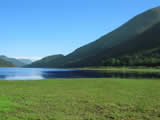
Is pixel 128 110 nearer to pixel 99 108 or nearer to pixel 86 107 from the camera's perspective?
pixel 99 108

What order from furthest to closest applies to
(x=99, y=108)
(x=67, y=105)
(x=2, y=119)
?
(x=67, y=105)
(x=99, y=108)
(x=2, y=119)

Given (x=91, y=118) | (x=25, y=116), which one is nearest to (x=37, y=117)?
(x=25, y=116)

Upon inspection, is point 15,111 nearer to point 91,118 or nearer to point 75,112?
point 75,112

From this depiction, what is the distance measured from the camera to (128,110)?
15750 mm

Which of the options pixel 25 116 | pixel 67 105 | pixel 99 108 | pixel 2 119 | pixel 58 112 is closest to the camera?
pixel 2 119

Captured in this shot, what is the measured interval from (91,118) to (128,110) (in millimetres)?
4344

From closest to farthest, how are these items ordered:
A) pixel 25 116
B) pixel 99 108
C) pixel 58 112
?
pixel 25 116 → pixel 58 112 → pixel 99 108

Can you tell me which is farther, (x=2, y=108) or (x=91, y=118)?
(x=2, y=108)

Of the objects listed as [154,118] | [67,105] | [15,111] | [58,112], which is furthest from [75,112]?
[154,118]

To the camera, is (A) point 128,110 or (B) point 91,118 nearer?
(B) point 91,118

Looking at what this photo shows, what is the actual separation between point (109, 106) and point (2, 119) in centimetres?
1002

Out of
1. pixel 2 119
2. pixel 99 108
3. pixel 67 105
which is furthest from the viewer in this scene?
pixel 67 105

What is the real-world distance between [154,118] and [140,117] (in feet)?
3.50

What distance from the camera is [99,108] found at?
1653 centimetres
